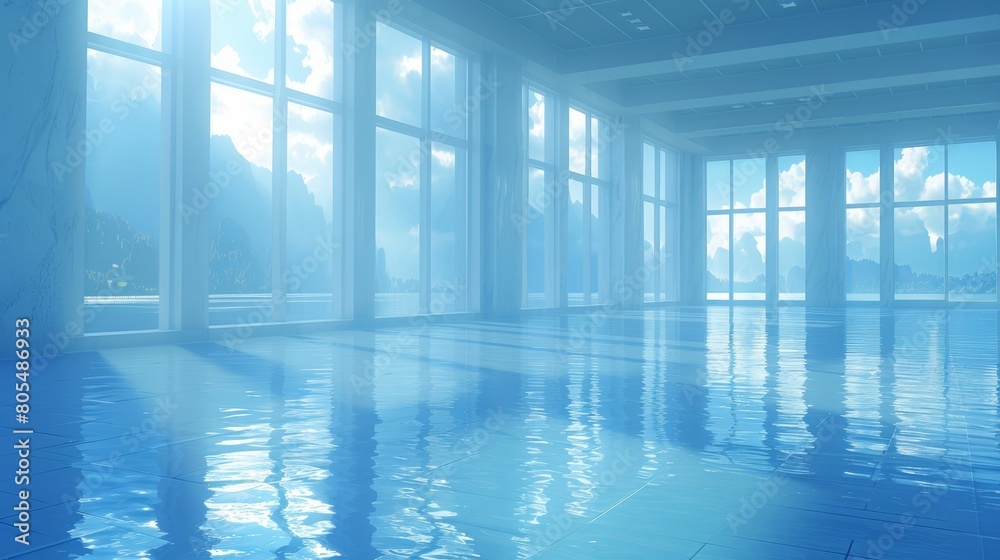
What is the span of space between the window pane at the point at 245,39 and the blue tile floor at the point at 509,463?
284 inches

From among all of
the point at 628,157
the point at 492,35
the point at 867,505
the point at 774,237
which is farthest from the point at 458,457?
the point at 774,237

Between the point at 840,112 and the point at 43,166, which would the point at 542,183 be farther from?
the point at 43,166

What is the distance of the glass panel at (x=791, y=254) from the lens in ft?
116

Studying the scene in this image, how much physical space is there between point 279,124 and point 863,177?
88.4 feet

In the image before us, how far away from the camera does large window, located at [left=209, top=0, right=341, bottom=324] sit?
14.4 meters

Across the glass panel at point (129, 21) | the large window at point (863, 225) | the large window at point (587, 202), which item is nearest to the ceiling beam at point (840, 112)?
the large window at point (587, 202)

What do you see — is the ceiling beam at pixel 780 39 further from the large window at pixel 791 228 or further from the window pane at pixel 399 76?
the large window at pixel 791 228

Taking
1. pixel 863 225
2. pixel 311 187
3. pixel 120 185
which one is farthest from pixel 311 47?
pixel 863 225

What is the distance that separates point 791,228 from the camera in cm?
3569

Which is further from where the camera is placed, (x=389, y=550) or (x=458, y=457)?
(x=458, y=457)

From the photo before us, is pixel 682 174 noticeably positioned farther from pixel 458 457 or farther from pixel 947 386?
pixel 458 457

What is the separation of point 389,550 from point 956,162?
3549 centimetres

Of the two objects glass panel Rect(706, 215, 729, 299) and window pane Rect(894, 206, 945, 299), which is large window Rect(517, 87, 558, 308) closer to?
glass panel Rect(706, 215, 729, 299)

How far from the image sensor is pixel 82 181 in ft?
36.6
